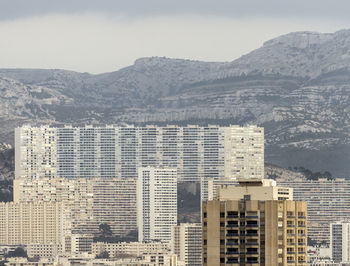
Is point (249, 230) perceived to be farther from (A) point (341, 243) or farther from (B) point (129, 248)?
(A) point (341, 243)

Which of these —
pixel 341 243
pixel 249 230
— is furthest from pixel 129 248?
pixel 249 230

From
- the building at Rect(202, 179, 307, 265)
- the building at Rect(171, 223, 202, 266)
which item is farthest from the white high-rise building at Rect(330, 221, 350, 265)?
the building at Rect(202, 179, 307, 265)

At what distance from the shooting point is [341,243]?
643 feet

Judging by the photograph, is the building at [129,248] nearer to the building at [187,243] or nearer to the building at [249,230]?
the building at [187,243]

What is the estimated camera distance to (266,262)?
93562 millimetres

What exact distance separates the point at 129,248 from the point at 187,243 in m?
4.57

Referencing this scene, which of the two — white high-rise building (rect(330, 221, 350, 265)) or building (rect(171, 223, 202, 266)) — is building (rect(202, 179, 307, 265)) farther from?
white high-rise building (rect(330, 221, 350, 265))

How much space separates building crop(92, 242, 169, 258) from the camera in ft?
624

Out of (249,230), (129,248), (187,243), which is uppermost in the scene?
(187,243)

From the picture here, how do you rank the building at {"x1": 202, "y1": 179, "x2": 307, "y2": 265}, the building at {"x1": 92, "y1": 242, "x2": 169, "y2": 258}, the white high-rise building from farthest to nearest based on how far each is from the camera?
1. the white high-rise building
2. the building at {"x1": 92, "y1": 242, "x2": 169, "y2": 258}
3. the building at {"x1": 202, "y1": 179, "x2": 307, "y2": 265}

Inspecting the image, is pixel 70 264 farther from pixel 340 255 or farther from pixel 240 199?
pixel 240 199

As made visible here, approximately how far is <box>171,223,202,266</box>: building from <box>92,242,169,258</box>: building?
1006 mm

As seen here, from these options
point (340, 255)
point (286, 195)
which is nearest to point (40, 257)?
point (340, 255)

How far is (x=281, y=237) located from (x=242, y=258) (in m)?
1.74
